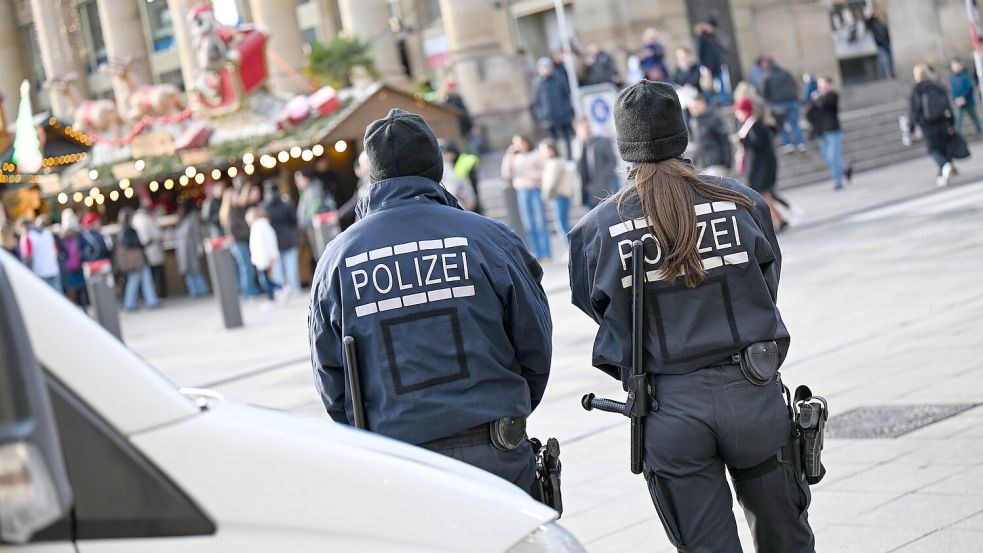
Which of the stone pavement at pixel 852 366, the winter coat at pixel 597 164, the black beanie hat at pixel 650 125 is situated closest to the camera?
the black beanie hat at pixel 650 125

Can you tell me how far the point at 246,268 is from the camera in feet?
75.5

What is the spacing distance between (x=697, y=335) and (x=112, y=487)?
2031 millimetres

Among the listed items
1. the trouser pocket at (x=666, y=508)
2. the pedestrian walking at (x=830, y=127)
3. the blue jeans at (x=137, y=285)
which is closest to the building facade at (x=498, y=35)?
the blue jeans at (x=137, y=285)

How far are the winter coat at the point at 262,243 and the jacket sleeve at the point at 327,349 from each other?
1664 cm

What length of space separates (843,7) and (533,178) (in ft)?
80.8

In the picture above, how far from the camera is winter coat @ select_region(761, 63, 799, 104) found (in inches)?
1025

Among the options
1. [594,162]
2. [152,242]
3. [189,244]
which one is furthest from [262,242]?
[152,242]

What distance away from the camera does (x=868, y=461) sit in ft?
21.3

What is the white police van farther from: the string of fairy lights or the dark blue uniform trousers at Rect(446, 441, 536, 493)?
the string of fairy lights

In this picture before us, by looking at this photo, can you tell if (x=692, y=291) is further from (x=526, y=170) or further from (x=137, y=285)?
(x=137, y=285)

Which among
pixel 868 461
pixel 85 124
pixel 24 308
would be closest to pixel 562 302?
pixel 868 461

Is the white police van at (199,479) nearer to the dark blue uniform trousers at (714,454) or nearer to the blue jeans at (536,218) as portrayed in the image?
the dark blue uniform trousers at (714,454)

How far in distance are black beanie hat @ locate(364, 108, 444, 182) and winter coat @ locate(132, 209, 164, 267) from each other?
74.3 feet

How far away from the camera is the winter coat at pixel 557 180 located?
19.3 meters
